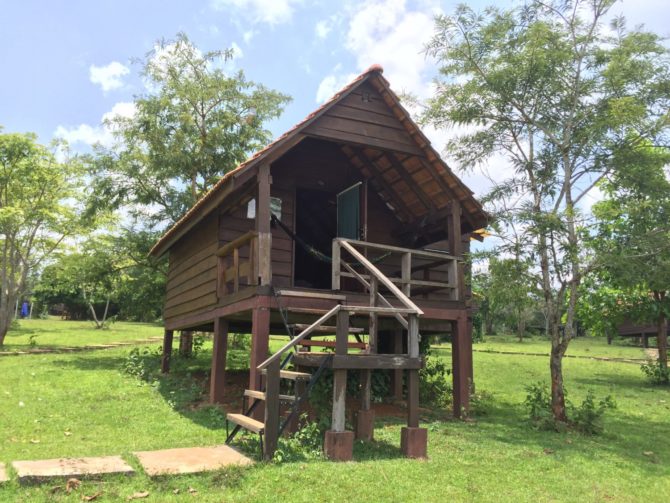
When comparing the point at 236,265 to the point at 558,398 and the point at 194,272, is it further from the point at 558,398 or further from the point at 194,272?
the point at 558,398

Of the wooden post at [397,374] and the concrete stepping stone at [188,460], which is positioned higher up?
the wooden post at [397,374]

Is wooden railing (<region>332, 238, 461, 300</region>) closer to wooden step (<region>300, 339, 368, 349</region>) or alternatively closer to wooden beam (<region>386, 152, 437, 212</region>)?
wooden step (<region>300, 339, 368, 349</region>)

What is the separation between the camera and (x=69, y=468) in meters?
5.30

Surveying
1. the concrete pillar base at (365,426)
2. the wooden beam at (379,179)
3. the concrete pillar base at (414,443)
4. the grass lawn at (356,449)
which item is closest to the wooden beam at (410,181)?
the wooden beam at (379,179)

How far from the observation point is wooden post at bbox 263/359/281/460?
6030 mm

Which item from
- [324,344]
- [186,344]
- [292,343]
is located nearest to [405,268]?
[324,344]

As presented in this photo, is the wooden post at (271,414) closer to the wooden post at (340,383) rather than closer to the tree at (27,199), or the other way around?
the wooden post at (340,383)

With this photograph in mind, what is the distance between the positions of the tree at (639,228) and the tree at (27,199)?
20826 mm

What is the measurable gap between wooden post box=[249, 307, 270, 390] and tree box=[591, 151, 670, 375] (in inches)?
220

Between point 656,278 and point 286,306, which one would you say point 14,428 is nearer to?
point 286,306

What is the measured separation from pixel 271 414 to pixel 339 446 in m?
0.86

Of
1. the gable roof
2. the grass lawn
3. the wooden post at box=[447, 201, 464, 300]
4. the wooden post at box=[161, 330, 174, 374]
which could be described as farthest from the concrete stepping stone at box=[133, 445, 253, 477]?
the wooden post at box=[161, 330, 174, 374]

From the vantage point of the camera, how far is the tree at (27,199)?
74.6 ft

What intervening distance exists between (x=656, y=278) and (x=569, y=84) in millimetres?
3977
